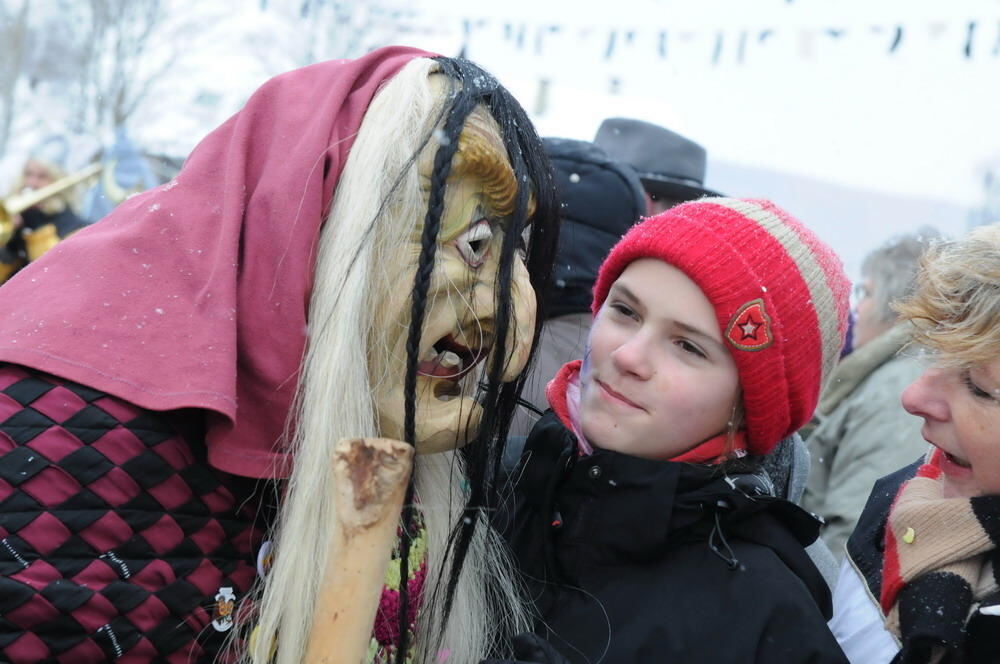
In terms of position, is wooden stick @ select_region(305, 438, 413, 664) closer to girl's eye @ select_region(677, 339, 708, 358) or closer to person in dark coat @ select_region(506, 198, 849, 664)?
person in dark coat @ select_region(506, 198, 849, 664)

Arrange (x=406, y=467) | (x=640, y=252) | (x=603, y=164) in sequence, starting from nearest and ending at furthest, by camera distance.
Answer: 1. (x=406, y=467)
2. (x=640, y=252)
3. (x=603, y=164)

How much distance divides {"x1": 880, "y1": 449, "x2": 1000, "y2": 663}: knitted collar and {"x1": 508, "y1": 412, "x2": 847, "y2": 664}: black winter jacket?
5.6 inches

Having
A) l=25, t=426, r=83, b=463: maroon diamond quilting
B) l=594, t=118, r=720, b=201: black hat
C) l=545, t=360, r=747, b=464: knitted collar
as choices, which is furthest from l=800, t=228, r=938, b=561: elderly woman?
l=25, t=426, r=83, b=463: maroon diamond quilting

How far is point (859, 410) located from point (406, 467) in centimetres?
257

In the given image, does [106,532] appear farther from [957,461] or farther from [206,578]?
[957,461]

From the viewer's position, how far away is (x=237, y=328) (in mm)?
1459

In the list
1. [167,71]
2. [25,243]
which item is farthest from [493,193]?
[167,71]

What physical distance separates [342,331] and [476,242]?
0.89 feet

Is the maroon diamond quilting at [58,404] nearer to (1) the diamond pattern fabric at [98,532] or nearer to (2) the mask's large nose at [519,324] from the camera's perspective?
(1) the diamond pattern fabric at [98,532]

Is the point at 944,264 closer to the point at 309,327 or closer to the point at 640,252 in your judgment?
the point at 640,252

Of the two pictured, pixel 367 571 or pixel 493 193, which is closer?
pixel 367 571

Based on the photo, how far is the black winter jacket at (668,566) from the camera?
63.2 inches

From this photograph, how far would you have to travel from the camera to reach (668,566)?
174 cm

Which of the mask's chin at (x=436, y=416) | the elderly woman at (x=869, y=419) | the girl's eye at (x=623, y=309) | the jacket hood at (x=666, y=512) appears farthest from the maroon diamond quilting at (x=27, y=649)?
the elderly woman at (x=869, y=419)
